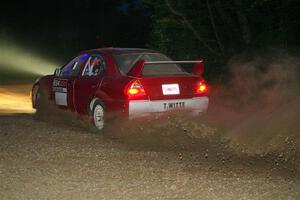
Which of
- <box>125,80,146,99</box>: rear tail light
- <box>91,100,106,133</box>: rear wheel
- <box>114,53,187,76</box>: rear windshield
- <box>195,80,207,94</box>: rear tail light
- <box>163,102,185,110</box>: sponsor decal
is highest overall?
<box>114,53,187,76</box>: rear windshield

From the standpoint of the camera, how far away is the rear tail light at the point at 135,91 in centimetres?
938

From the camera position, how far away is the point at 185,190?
594 centimetres

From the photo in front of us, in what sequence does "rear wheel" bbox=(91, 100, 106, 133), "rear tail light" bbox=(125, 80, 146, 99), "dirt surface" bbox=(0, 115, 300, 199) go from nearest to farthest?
"dirt surface" bbox=(0, 115, 300, 199) → "rear tail light" bbox=(125, 80, 146, 99) → "rear wheel" bbox=(91, 100, 106, 133)

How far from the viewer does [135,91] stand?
30.9 ft

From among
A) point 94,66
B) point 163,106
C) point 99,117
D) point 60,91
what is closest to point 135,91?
point 163,106

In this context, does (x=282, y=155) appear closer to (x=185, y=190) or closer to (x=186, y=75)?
(x=185, y=190)

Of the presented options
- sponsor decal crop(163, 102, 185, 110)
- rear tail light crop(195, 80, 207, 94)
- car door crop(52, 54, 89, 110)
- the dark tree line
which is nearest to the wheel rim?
car door crop(52, 54, 89, 110)

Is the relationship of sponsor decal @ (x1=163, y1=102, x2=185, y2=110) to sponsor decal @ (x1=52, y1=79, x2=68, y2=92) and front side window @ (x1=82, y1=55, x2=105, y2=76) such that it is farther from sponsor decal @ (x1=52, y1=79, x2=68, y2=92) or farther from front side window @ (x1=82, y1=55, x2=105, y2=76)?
sponsor decal @ (x1=52, y1=79, x2=68, y2=92)

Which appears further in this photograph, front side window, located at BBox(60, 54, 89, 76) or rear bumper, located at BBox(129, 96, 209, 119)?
front side window, located at BBox(60, 54, 89, 76)

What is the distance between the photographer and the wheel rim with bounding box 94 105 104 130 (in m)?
9.93

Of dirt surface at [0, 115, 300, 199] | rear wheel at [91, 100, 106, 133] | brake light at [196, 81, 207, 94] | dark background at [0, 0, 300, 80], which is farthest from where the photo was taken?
dark background at [0, 0, 300, 80]

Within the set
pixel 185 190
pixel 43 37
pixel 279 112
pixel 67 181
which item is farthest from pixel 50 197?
pixel 43 37

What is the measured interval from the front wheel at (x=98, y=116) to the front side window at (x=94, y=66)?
624mm

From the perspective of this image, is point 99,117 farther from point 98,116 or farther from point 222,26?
point 222,26
